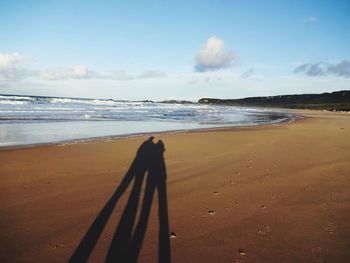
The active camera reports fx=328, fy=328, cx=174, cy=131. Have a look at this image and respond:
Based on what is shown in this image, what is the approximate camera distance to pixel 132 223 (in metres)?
4.42

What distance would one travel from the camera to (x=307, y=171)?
754 cm

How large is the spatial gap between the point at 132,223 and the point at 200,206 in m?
1.21

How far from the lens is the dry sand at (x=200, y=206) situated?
3.73m

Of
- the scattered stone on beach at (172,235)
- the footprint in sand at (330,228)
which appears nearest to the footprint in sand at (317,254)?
the footprint in sand at (330,228)

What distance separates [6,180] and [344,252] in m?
5.87

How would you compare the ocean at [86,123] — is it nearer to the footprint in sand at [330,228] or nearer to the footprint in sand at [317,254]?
the footprint in sand at [330,228]

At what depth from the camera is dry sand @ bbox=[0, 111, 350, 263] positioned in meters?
3.73

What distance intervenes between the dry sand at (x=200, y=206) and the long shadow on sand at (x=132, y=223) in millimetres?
76

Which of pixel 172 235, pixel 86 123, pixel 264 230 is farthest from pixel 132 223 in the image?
pixel 86 123

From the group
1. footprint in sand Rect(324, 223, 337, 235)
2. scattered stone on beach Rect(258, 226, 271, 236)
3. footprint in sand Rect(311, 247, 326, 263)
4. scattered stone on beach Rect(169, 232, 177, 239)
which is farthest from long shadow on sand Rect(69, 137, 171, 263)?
footprint in sand Rect(324, 223, 337, 235)

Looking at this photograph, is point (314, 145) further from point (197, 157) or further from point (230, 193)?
point (230, 193)

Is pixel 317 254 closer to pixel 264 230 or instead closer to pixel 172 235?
pixel 264 230

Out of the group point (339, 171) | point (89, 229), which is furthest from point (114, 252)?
point (339, 171)

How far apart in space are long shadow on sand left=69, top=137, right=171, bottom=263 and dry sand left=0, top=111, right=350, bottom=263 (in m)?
0.08
